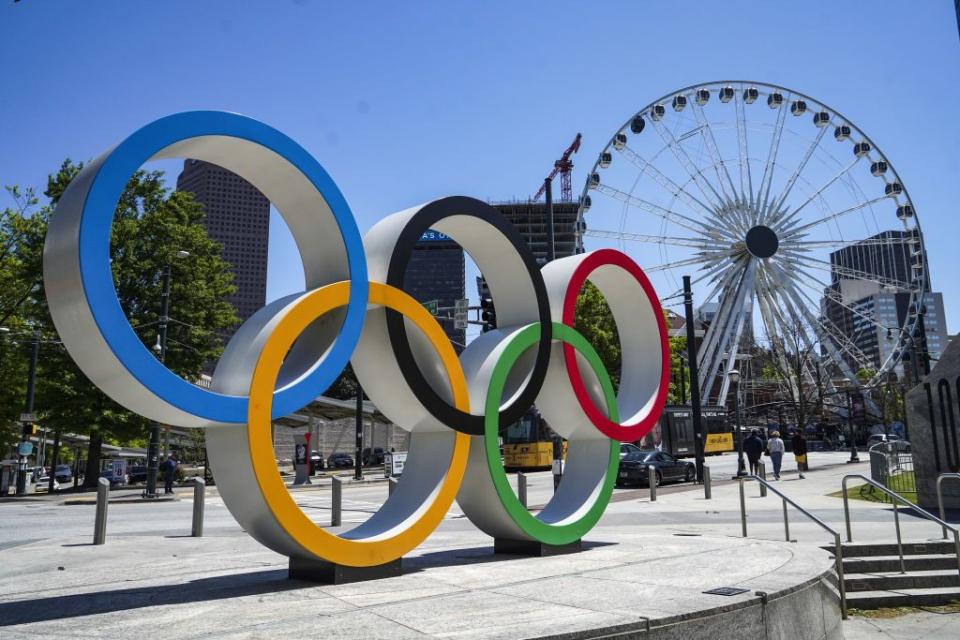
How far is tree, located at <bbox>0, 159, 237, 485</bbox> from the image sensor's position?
2997cm

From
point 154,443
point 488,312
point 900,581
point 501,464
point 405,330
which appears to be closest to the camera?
point 405,330

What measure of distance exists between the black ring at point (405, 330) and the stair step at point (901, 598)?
15.8 feet

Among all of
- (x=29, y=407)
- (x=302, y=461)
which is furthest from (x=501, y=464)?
(x=29, y=407)

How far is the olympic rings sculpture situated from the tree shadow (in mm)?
476

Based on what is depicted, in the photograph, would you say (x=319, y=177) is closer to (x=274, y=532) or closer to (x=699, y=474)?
Result: (x=274, y=532)

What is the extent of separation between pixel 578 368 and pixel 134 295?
26319mm

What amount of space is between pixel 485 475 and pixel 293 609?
11.1 ft

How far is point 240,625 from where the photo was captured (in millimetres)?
5824

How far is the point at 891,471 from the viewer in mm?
21156

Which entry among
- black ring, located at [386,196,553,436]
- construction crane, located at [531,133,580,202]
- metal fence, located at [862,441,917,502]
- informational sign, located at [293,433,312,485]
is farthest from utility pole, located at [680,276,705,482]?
construction crane, located at [531,133,580,202]

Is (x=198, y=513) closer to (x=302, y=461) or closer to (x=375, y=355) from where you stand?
(x=375, y=355)

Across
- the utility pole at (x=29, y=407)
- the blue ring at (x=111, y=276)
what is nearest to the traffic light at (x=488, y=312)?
the blue ring at (x=111, y=276)

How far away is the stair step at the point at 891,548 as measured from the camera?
10719mm

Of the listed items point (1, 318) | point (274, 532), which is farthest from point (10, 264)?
point (274, 532)
